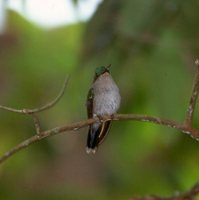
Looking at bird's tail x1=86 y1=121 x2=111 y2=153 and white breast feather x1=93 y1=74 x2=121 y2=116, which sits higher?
white breast feather x1=93 y1=74 x2=121 y2=116

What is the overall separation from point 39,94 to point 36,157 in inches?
26.7

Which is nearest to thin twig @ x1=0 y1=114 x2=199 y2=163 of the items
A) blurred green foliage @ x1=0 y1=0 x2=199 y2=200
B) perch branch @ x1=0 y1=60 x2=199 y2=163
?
perch branch @ x1=0 y1=60 x2=199 y2=163

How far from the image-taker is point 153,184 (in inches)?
186

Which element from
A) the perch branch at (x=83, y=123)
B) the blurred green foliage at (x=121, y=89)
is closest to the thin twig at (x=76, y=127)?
the perch branch at (x=83, y=123)

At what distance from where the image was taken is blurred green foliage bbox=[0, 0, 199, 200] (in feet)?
10.7

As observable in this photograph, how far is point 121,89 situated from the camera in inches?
142

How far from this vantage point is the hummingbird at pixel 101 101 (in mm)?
1630

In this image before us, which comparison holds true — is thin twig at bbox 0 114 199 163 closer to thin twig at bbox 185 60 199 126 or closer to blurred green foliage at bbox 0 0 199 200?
thin twig at bbox 185 60 199 126

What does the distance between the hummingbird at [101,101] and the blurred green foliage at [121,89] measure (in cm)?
116

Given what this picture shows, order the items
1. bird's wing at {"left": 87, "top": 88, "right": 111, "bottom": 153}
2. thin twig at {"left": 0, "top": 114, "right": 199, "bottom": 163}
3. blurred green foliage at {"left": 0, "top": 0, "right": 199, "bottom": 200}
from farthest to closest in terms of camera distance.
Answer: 1. blurred green foliage at {"left": 0, "top": 0, "right": 199, "bottom": 200}
2. bird's wing at {"left": 87, "top": 88, "right": 111, "bottom": 153}
3. thin twig at {"left": 0, "top": 114, "right": 199, "bottom": 163}

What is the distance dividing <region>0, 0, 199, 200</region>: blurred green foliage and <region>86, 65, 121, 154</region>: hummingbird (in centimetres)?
116

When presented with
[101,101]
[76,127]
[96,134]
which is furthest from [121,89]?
[76,127]

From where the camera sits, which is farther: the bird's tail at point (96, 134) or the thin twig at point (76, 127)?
the bird's tail at point (96, 134)

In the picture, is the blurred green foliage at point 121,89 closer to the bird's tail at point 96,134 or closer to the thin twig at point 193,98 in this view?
the bird's tail at point 96,134
